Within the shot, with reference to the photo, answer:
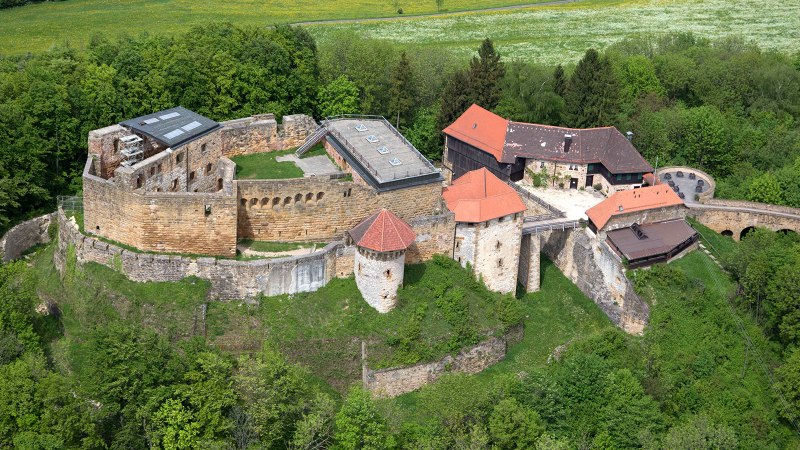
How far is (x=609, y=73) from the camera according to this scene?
91000 millimetres

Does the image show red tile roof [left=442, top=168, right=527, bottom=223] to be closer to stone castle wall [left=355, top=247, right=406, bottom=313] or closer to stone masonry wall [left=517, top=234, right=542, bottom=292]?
stone masonry wall [left=517, top=234, right=542, bottom=292]

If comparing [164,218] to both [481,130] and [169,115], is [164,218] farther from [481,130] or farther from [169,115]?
[481,130]

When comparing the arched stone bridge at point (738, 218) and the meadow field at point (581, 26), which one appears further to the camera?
the meadow field at point (581, 26)

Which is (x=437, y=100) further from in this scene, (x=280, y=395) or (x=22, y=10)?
(x=22, y=10)

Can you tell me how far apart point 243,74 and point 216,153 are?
507 inches

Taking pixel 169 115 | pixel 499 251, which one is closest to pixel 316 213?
pixel 499 251

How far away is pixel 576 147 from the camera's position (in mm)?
82562

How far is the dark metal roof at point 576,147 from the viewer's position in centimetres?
8171

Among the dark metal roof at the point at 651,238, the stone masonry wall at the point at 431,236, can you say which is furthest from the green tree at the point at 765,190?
the stone masonry wall at the point at 431,236

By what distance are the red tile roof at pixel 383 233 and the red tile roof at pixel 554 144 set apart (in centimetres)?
1989

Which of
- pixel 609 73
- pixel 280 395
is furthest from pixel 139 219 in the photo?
pixel 609 73

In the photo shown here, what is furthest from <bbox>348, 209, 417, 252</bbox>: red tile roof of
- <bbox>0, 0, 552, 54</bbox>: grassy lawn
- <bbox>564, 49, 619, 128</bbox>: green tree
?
<bbox>0, 0, 552, 54</bbox>: grassy lawn

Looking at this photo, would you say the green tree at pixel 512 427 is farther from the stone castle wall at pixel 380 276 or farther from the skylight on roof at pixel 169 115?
the skylight on roof at pixel 169 115

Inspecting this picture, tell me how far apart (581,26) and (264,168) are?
71965 mm
